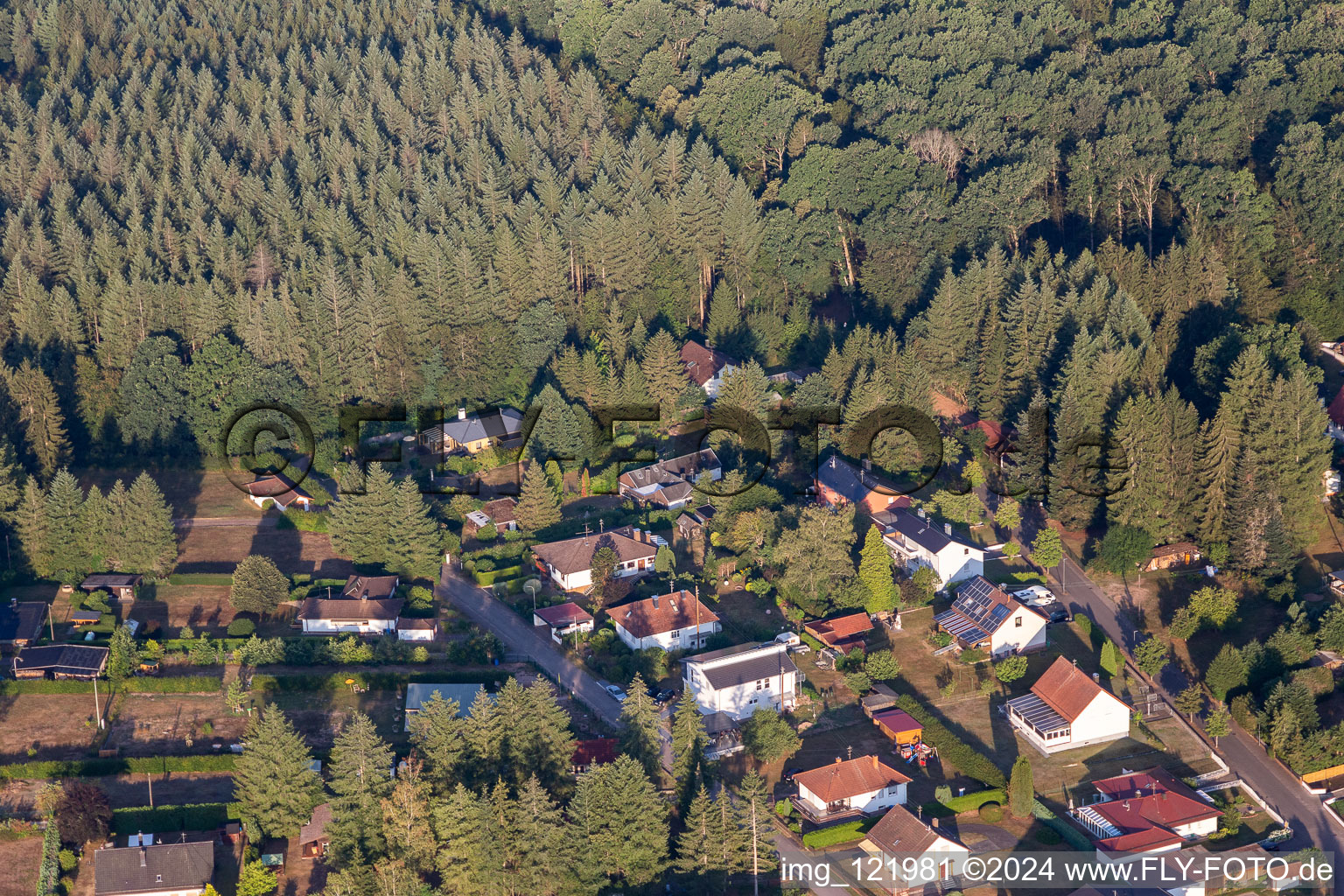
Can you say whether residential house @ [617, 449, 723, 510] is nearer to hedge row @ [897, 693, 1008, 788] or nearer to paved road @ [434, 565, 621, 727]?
paved road @ [434, 565, 621, 727]

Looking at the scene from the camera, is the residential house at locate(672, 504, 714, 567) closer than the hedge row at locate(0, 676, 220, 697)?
No

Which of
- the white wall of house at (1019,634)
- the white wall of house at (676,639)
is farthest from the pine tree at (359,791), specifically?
the white wall of house at (1019,634)

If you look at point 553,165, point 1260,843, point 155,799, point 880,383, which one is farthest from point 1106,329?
point 155,799

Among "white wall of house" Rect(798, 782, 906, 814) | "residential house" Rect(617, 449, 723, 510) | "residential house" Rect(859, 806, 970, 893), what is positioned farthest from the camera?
"residential house" Rect(617, 449, 723, 510)

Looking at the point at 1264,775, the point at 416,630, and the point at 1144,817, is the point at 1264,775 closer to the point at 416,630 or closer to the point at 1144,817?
the point at 1144,817

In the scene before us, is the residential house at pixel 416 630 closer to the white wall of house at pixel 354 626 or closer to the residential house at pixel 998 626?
the white wall of house at pixel 354 626

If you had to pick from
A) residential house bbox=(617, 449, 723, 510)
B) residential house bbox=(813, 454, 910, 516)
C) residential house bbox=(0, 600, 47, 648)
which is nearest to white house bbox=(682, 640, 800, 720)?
residential house bbox=(813, 454, 910, 516)
